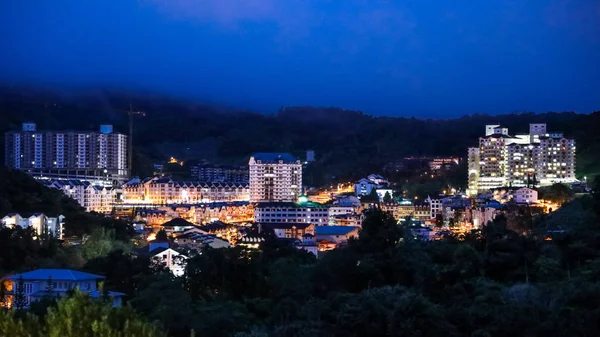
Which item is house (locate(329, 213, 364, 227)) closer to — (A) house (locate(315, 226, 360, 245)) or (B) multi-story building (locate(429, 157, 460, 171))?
(A) house (locate(315, 226, 360, 245))

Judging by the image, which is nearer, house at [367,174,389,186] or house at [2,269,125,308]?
house at [2,269,125,308]

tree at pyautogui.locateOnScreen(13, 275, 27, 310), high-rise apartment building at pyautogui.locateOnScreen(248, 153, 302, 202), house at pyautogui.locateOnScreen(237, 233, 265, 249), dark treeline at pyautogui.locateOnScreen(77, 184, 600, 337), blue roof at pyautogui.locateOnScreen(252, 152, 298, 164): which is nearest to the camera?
dark treeline at pyautogui.locateOnScreen(77, 184, 600, 337)

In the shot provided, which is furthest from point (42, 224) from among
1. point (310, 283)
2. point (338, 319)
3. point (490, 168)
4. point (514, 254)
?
point (490, 168)

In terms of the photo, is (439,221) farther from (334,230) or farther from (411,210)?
(334,230)

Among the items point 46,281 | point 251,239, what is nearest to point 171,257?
point 46,281

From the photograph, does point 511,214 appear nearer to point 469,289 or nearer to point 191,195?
point 469,289

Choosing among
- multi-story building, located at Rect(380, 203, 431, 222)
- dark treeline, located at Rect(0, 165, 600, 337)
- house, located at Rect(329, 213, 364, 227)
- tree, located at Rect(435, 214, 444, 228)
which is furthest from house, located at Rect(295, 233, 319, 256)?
multi-story building, located at Rect(380, 203, 431, 222)

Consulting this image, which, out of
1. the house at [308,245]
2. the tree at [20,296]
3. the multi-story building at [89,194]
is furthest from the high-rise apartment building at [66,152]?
the tree at [20,296]
